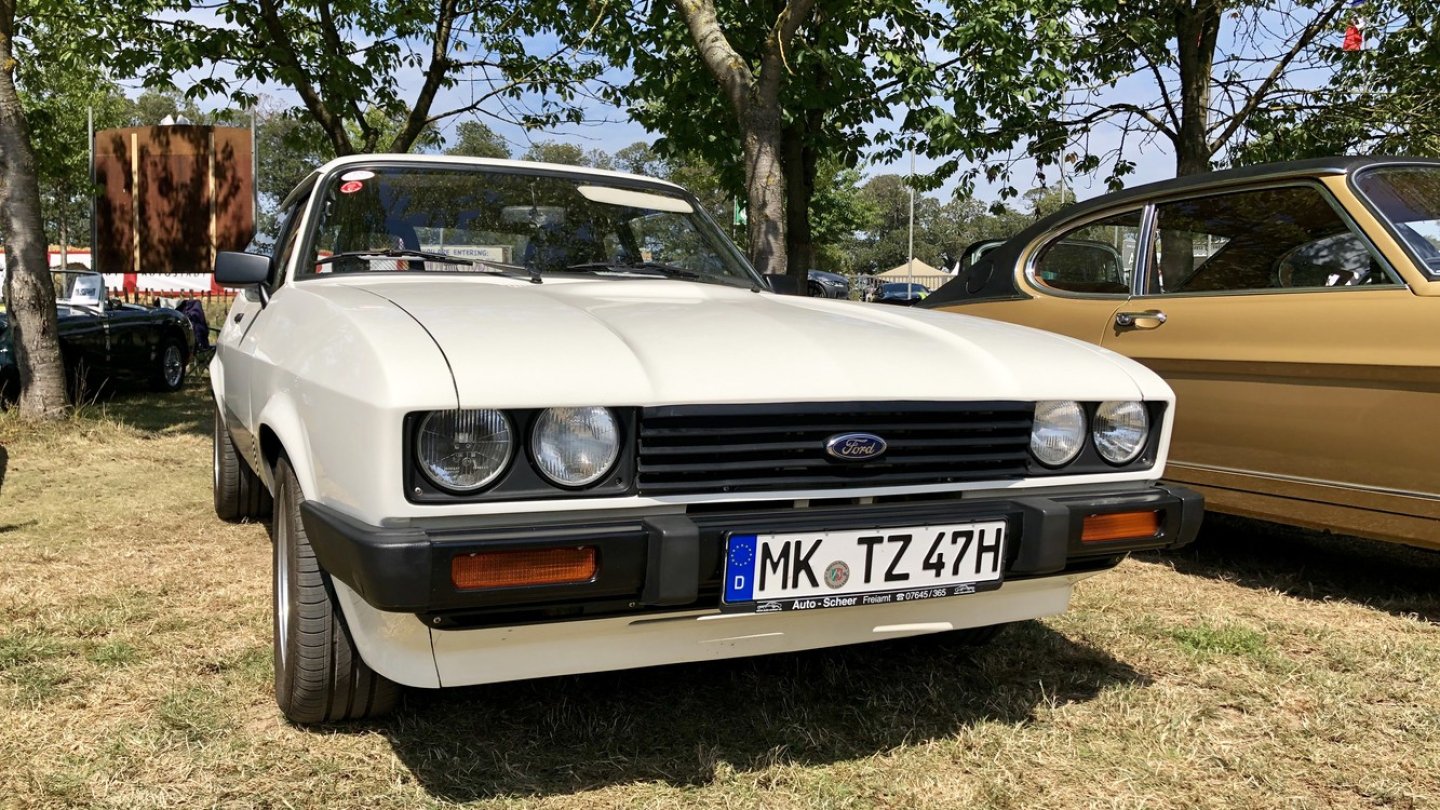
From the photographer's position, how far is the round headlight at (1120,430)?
7.87 ft

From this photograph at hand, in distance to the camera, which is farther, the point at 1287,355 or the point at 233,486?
the point at 233,486

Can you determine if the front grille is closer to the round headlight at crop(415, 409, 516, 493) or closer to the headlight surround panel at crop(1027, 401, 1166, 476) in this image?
the headlight surround panel at crop(1027, 401, 1166, 476)

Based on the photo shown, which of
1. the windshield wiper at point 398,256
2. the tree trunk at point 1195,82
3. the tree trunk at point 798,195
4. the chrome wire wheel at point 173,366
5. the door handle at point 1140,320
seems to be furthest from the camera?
the tree trunk at point 798,195

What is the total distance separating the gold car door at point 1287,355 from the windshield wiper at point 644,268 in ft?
5.85

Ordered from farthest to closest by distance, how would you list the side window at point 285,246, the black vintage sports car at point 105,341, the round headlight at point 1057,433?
the black vintage sports car at point 105,341
the side window at point 285,246
the round headlight at point 1057,433

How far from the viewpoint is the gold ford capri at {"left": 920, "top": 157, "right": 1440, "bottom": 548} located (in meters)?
3.22

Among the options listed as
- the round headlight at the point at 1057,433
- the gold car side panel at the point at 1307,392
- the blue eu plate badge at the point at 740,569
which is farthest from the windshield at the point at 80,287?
the round headlight at the point at 1057,433

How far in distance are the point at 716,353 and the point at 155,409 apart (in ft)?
29.2

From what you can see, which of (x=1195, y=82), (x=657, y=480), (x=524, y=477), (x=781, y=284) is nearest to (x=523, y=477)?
(x=524, y=477)

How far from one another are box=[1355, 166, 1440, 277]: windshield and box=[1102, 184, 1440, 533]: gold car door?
0.34 ft

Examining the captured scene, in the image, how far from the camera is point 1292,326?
11.3ft

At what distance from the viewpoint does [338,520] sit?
184 cm

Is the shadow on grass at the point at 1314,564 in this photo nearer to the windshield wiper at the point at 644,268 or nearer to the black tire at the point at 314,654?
the windshield wiper at the point at 644,268

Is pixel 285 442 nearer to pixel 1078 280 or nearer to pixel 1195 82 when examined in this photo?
pixel 1078 280
